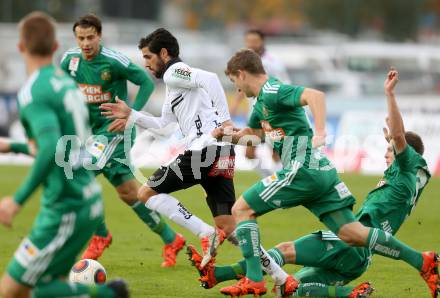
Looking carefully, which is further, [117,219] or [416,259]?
[117,219]

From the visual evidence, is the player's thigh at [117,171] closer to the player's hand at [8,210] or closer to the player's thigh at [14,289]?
the player's thigh at [14,289]

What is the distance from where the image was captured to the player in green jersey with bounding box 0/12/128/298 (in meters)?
6.01

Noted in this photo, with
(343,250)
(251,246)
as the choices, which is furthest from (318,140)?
(343,250)

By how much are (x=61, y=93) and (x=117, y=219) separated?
315 inches

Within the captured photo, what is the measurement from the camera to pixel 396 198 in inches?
336

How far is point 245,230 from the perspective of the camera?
25.8 feet

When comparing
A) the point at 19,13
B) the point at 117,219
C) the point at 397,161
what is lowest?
the point at 19,13

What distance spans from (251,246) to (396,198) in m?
1.51

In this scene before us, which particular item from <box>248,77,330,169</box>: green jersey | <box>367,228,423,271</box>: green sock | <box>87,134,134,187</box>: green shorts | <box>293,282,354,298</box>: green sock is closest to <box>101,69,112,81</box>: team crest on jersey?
<box>87,134,134,187</box>: green shorts

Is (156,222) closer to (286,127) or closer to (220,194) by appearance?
(220,194)

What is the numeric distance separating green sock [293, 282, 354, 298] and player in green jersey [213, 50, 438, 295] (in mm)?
510

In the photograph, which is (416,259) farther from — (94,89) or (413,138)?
(94,89)

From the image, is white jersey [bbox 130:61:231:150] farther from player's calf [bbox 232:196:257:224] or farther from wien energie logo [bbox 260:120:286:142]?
player's calf [bbox 232:196:257:224]

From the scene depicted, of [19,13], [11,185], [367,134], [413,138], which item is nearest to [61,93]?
[413,138]
